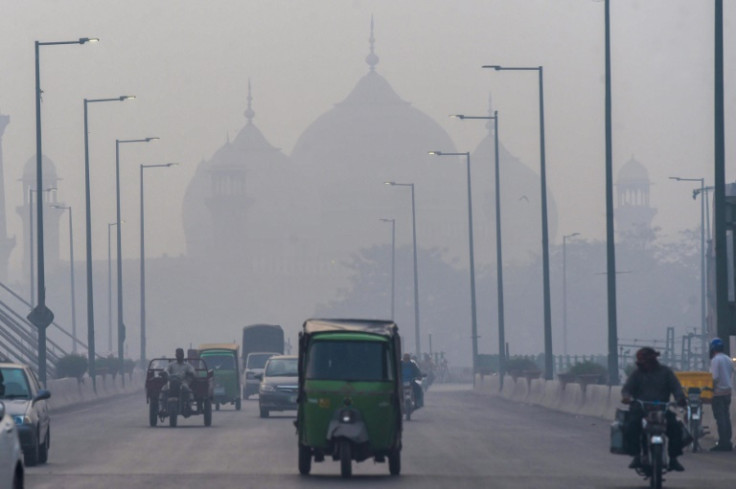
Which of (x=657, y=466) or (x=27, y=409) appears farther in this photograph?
(x=27, y=409)

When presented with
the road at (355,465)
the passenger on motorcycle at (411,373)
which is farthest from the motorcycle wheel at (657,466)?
the passenger on motorcycle at (411,373)

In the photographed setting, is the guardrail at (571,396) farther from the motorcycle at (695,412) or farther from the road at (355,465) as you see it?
the motorcycle at (695,412)

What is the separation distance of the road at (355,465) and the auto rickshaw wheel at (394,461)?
17 cm

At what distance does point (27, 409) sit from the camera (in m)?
22.8

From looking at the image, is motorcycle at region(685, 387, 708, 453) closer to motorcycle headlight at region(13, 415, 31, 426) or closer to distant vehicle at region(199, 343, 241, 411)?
motorcycle headlight at region(13, 415, 31, 426)

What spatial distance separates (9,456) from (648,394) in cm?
742

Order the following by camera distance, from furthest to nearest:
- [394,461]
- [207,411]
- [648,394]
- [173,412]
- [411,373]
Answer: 1. [411,373]
2. [207,411]
3. [173,412]
4. [394,461]
5. [648,394]

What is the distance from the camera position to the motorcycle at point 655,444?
61.9 feet

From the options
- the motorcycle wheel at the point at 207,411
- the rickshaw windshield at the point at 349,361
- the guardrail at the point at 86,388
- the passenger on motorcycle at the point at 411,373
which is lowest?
the guardrail at the point at 86,388

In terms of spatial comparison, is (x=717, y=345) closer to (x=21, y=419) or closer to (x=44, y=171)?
(x=21, y=419)

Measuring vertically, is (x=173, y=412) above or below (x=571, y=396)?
above

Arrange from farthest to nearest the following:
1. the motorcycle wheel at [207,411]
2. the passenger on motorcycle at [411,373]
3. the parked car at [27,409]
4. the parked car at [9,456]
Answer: the passenger on motorcycle at [411,373] < the motorcycle wheel at [207,411] < the parked car at [27,409] < the parked car at [9,456]

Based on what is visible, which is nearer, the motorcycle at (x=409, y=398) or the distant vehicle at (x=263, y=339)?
the motorcycle at (x=409, y=398)

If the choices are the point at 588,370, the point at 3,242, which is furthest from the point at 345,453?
the point at 3,242
